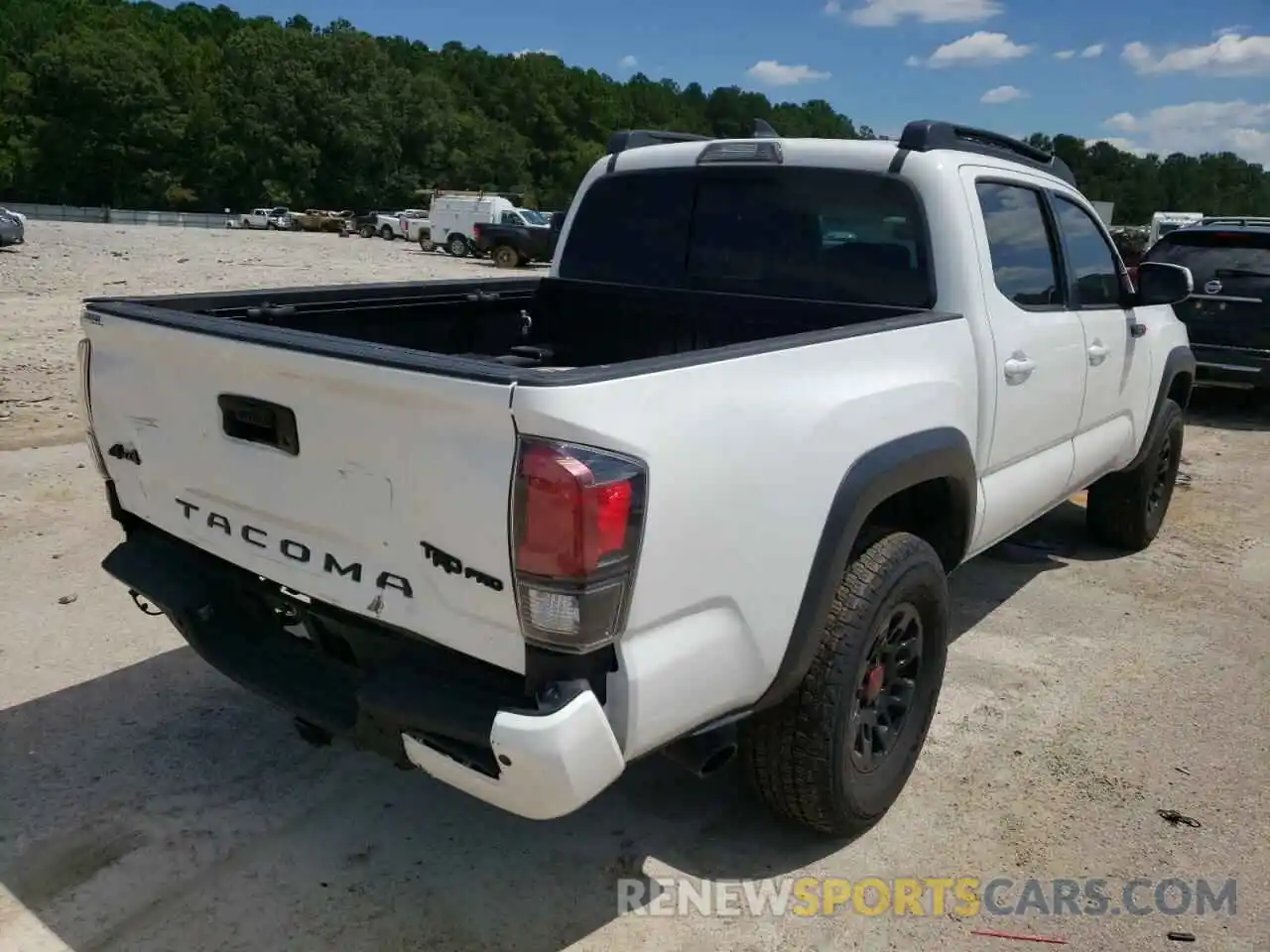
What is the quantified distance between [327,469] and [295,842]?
1.25 metres

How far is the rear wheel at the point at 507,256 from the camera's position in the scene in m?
31.9

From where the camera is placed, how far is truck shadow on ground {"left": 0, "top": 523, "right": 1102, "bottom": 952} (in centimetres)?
266

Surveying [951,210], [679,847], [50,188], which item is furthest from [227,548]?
[50,188]

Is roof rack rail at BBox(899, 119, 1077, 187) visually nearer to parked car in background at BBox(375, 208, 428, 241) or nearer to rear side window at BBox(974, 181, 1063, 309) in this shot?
rear side window at BBox(974, 181, 1063, 309)

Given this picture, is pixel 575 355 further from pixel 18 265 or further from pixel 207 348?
pixel 18 265

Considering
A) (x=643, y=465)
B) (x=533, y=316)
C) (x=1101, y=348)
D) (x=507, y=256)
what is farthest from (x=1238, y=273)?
(x=507, y=256)

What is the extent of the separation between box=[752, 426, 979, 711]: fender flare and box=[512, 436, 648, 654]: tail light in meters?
0.62

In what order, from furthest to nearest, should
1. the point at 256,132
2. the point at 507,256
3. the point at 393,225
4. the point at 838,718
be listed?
the point at 256,132, the point at 393,225, the point at 507,256, the point at 838,718

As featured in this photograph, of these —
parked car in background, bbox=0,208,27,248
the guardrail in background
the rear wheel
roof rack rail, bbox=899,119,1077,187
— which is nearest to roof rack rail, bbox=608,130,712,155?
roof rack rail, bbox=899,119,1077,187

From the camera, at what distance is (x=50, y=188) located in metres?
78.2

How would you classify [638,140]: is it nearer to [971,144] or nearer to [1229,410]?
[971,144]

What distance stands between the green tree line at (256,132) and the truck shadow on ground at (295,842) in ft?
228

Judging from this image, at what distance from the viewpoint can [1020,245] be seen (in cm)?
393

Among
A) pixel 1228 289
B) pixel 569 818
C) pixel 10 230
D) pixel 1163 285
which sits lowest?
pixel 10 230
